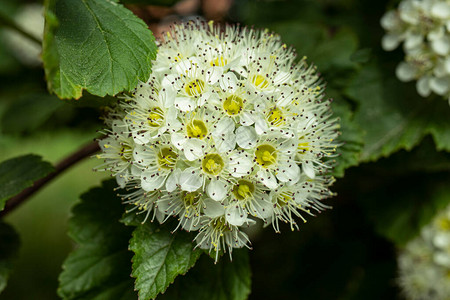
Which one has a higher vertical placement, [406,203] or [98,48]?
[406,203]

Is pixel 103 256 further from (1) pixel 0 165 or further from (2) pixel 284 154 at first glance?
(2) pixel 284 154

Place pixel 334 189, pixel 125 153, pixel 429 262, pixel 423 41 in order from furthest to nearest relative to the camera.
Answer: pixel 334 189 < pixel 429 262 < pixel 423 41 < pixel 125 153

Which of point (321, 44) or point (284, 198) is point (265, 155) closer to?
point (284, 198)

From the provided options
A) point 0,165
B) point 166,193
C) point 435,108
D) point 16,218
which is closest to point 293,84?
point 166,193

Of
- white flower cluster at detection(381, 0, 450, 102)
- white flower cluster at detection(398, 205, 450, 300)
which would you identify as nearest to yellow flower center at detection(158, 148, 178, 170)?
white flower cluster at detection(381, 0, 450, 102)

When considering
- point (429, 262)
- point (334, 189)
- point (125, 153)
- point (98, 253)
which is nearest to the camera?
point (125, 153)

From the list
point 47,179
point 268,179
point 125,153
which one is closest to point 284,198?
point 268,179
